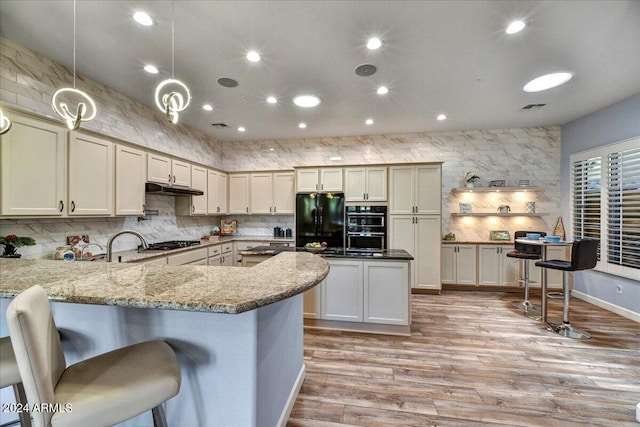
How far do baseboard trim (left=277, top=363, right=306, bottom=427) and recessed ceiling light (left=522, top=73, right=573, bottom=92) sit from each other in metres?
4.00

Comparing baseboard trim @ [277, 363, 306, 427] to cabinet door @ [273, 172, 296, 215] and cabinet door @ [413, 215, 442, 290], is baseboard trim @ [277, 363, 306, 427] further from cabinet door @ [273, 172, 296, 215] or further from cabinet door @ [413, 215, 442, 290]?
cabinet door @ [273, 172, 296, 215]

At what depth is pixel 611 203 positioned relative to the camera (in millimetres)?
3666

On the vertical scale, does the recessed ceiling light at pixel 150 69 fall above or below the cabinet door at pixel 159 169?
above

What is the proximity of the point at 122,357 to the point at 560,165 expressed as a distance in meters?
6.44

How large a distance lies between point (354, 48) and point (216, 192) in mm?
3672

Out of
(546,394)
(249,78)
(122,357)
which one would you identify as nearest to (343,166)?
(249,78)

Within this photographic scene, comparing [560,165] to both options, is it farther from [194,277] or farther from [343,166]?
[194,277]

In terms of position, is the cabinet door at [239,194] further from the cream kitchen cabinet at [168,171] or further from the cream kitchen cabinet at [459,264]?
the cream kitchen cabinet at [459,264]

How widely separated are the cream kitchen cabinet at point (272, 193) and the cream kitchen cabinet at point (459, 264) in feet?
9.86

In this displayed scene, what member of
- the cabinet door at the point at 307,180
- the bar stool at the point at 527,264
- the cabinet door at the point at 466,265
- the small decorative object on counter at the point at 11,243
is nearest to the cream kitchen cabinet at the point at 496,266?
the cabinet door at the point at 466,265

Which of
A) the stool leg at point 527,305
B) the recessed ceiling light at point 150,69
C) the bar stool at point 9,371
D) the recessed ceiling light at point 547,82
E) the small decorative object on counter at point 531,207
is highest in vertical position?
the recessed ceiling light at point 547,82

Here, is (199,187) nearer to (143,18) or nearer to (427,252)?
(143,18)

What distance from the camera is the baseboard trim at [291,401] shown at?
63.8 inches

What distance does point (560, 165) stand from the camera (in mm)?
4664
